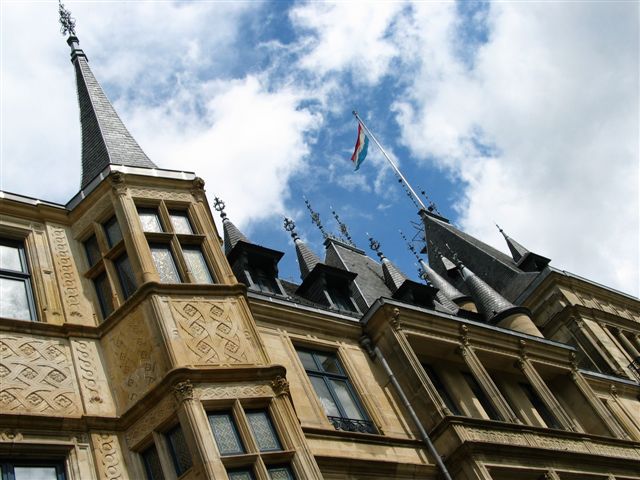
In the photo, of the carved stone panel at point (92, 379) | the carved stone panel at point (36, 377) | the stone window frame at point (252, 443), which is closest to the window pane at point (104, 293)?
the carved stone panel at point (92, 379)

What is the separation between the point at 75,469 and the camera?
A: 12.5 meters

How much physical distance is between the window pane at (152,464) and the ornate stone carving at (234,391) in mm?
1191

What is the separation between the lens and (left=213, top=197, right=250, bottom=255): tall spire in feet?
79.8

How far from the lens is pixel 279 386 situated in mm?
14281

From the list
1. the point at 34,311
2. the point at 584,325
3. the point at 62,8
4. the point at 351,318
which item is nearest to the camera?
the point at 34,311

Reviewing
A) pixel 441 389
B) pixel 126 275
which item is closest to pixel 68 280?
pixel 126 275

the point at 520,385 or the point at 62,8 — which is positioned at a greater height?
the point at 62,8

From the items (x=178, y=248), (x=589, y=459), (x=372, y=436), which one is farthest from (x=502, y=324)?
(x=178, y=248)

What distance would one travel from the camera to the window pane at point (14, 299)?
47.6ft

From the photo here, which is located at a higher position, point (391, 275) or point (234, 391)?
point (391, 275)

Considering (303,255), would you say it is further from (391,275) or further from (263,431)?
(263,431)

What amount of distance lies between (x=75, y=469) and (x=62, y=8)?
15.3 meters

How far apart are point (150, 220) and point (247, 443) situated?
18.9ft

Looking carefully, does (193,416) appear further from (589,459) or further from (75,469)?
(589,459)
